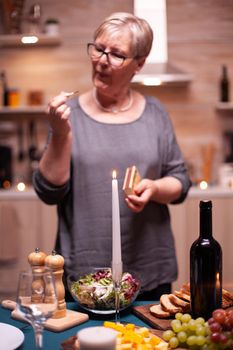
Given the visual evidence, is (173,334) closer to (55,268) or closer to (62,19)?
(55,268)

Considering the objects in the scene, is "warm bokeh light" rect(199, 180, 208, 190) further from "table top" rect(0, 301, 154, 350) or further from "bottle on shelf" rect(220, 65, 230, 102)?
"table top" rect(0, 301, 154, 350)

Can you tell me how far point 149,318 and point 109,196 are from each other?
0.67 metres

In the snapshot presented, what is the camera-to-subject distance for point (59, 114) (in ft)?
6.07

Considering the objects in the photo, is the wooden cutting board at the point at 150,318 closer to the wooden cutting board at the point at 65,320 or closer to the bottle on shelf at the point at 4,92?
the wooden cutting board at the point at 65,320

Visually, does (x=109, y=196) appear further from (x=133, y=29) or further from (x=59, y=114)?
(x=133, y=29)

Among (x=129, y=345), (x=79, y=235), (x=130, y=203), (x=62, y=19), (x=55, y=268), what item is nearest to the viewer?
(x=129, y=345)

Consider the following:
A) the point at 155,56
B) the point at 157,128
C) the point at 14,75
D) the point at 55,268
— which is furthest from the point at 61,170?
the point at 14,75

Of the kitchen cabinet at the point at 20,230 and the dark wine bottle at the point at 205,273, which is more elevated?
the dark wine bottle at the point at 205,273

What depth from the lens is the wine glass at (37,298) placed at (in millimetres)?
1145

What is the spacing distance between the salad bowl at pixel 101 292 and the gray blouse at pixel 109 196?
18.8 inches

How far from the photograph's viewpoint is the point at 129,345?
122 centimetres

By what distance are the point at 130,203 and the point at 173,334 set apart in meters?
0.63

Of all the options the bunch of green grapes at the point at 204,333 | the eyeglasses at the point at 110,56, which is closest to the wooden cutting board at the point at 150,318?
the bunch of green grapes at the point at 204,333

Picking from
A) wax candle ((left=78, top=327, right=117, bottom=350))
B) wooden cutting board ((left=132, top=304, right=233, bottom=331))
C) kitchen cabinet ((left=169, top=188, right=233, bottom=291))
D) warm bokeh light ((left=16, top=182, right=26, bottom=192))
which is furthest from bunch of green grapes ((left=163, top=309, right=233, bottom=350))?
warm bokeh light ((left=16, top=182, right=26, bottom=192))
